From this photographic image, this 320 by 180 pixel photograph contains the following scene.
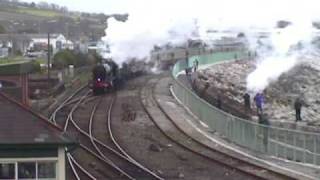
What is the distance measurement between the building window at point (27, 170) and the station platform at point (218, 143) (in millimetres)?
10059

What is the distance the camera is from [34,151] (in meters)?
18.5

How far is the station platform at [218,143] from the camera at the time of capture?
89.4 ft

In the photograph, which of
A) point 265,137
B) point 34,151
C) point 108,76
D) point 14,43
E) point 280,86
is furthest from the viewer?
point 14,43

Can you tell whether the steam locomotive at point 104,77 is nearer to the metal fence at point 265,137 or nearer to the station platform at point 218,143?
the station platform at point 218,143

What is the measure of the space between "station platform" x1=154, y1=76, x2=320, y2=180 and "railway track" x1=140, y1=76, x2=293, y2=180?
0.87 feet

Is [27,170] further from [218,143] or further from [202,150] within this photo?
[218,143]

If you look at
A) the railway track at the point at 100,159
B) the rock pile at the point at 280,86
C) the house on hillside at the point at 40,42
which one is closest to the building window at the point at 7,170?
the railway track at the point at 100,159

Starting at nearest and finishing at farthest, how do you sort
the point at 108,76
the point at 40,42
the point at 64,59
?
the point at 108,76, the point at 64,59, the point at 40,42

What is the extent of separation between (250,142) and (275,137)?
7.11 feet

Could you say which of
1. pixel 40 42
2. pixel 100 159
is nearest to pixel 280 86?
pixel 100 159

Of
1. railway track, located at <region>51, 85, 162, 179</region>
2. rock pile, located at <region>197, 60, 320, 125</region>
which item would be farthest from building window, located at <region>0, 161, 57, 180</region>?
rock pile, located at <region>197, 60, 320, 125</region>

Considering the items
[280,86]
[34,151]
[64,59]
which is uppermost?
[64,59]

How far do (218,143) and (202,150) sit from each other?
69.4 inches

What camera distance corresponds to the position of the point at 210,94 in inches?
2479
